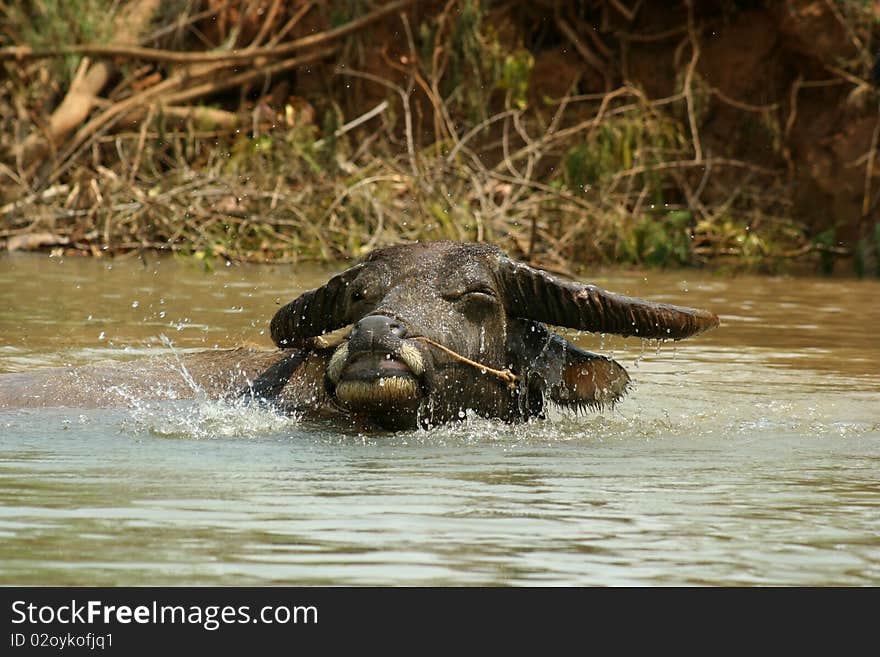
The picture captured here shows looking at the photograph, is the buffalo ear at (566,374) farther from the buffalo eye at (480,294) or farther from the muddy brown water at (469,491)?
the buffalo eye at (480,294)

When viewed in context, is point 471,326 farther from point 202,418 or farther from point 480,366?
point 202,418

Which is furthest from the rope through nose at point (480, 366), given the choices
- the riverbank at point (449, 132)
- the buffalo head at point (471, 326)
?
the riverbank at point (449, 132)

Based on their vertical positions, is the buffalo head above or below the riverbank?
below

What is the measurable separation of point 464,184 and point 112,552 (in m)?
12.4

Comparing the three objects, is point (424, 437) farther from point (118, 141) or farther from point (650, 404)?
point (118, 141)

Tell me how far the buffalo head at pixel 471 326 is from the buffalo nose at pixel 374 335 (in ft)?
Answer: 0.04

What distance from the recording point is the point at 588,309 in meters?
6.45

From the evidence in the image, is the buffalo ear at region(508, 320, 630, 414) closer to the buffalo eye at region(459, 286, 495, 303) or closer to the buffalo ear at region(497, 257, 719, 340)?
the buffalo ear at region(497, 257, 719, 340)

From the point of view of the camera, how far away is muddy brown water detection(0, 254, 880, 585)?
3.87 meters

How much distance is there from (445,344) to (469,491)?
1.32 m

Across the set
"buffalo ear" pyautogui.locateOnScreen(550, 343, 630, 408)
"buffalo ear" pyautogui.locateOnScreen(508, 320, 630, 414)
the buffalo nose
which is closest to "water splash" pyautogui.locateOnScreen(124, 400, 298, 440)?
the buffalo nose

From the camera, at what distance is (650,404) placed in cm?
725

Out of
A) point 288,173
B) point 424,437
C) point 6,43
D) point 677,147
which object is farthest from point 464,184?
point 424,437

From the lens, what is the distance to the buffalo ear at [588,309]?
20.9 feet
